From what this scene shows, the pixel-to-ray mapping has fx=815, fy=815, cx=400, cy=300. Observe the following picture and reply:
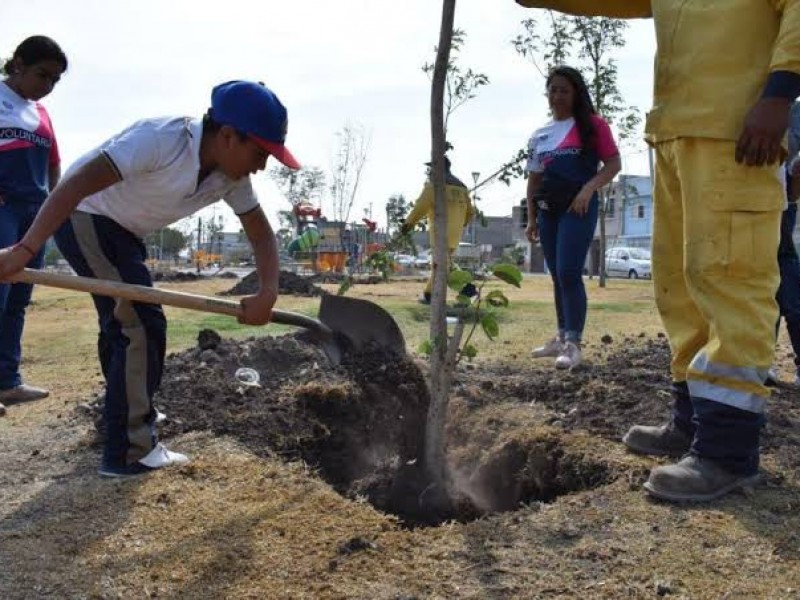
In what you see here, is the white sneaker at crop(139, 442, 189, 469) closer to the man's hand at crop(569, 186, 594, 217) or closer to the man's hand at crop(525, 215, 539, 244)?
the man's hand at crop(569, 186, 594, 217)

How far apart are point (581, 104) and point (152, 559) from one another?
373 cm

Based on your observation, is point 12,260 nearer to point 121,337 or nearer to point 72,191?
point 72,191

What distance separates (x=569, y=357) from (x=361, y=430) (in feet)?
4.68

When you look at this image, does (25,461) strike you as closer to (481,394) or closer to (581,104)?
(481,394)

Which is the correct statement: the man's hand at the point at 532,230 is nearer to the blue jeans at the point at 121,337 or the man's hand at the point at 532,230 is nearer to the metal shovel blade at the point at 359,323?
the metal shovel blade at the point at 359,323

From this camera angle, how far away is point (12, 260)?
2807 mm

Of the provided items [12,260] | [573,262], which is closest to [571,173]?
[573,262]

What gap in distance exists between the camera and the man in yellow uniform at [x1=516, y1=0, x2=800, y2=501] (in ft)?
8.02

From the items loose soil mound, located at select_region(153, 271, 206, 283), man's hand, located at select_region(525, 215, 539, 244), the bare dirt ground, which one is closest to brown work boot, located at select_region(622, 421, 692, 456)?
the bare dirt ground

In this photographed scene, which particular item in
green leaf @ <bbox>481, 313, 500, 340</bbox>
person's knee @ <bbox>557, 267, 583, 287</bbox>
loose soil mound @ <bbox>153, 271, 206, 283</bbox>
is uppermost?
person's knee @ <bbox>557, 267, 583, 287</bbox>

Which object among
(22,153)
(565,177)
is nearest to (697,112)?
(565,177)

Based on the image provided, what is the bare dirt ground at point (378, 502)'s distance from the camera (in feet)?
7.16

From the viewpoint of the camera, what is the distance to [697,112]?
259cm

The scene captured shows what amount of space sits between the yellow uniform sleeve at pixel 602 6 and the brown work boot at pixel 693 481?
1.78m
